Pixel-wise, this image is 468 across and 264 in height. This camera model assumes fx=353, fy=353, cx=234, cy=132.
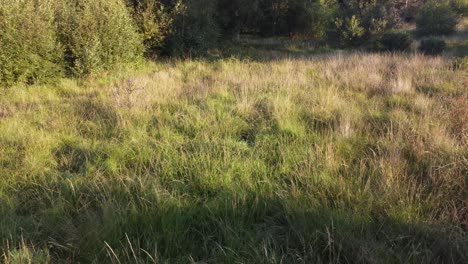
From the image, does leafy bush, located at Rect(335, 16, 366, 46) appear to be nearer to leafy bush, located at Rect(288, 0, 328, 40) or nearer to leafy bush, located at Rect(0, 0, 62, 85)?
leafy bush, located at Rect(288, 0, 328, 40)

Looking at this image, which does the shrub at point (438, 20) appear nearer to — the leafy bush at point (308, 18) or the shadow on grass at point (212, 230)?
the leafy bush at point (308, 18)

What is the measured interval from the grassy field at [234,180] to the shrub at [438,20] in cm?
2491

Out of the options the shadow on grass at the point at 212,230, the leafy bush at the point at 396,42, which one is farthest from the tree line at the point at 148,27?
the shadow on grass at the point at 212,230

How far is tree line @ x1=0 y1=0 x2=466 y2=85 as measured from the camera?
855 cm

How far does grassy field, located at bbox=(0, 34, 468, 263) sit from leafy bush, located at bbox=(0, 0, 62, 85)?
69.6 inches

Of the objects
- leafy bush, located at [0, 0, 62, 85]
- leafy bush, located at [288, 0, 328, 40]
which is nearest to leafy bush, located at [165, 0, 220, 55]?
leafy bush, located at [0, 0, 62, 85]

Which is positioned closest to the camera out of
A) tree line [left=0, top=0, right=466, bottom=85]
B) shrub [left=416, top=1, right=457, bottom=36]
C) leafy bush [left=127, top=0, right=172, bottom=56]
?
tree line [left=0, top=0, right=466, bottom=85]

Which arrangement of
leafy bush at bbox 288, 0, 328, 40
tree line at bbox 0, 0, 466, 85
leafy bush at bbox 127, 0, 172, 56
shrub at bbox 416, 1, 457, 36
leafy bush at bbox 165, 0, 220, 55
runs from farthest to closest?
1. shrub at bbox 416, 1, 457, 36
2. leafy bush at bbox 288, 0, 328, 40
3. leafy bush at bbox 165, 0, 220, 55
4. leafy bush at bbox 127, 0, 172, 56
5. tree line at bbox 0, 0, 466, 85

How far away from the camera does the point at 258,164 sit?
3877mm

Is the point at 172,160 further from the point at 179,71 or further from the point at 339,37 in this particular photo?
the point at 339,37

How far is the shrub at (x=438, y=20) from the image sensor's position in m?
27.3

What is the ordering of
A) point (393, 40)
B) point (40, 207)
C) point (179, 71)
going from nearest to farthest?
point (40, 207) → point (179, 71) → point (393, 40)

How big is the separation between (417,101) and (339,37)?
55.4 feet

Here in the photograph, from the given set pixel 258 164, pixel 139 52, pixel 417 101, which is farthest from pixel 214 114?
pixel 139 52
